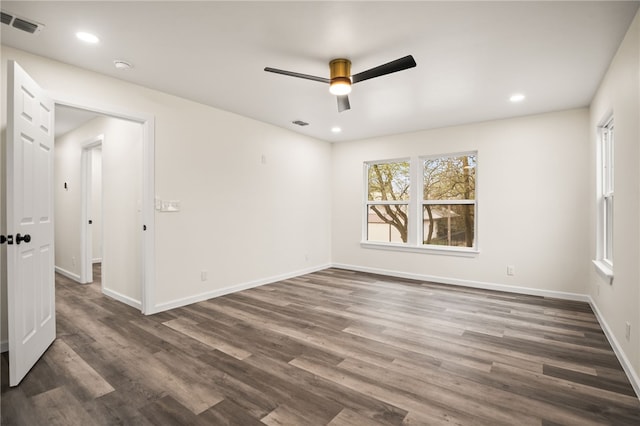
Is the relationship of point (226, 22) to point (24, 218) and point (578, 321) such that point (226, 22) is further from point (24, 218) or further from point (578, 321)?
point (578, 321)

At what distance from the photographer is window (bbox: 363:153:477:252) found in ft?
16.8

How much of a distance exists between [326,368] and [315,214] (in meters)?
3.93

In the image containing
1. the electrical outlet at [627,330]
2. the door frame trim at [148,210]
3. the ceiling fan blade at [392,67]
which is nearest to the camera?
the electrical outlet at [627,330]

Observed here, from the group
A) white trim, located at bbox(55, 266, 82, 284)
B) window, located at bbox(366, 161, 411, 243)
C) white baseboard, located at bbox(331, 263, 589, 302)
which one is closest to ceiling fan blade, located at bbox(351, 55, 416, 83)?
window, located at bbox(366, 161, 411, 243)

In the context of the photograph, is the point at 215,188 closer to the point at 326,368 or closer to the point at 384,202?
the point at 326,368

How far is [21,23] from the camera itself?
7.48 feet

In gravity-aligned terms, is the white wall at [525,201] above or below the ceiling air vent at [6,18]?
below

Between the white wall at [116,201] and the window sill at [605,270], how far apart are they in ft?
16.0

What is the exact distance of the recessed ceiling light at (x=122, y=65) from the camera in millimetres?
2939

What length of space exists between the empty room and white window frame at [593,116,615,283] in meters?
0.04

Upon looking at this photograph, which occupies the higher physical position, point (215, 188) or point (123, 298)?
point (215, 188)

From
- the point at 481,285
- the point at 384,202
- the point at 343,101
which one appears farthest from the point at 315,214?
the point at 343,101

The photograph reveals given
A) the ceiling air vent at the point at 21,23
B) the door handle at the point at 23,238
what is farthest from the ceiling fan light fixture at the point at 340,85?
the door handle at the point at 23,238

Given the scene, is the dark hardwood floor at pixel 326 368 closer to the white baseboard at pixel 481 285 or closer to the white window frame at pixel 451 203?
the white baseboard at pixel 481 285
